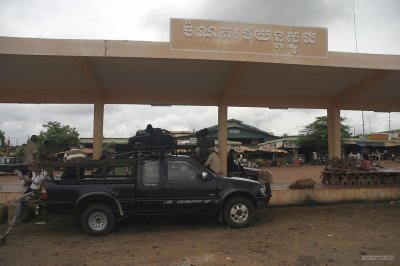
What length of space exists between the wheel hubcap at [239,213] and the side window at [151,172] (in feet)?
5.80

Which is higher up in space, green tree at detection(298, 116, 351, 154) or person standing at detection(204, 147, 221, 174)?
green tree at detection(298, 116, 351, 154)

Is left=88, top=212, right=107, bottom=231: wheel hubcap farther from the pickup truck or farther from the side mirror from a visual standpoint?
the side mirror

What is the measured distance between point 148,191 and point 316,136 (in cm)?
4132

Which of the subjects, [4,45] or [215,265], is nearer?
[215,265]

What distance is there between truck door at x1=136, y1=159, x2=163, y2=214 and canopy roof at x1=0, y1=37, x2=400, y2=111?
306 cm

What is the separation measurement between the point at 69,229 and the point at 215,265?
4.26m

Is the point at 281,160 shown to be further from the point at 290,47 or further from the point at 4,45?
the point at 4,45

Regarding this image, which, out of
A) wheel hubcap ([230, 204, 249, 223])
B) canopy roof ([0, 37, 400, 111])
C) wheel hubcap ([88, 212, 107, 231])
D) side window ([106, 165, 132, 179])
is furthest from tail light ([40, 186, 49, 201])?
wheel hubcap ([230, 204, 249, 223])

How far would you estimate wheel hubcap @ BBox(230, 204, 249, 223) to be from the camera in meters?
8.27

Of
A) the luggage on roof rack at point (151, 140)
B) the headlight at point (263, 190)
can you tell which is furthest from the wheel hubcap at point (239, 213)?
the luggage on roof rack at point (151, 140)

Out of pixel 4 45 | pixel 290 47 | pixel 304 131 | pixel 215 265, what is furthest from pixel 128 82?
pixel 304 131

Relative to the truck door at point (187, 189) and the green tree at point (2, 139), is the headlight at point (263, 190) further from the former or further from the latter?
the green tree at point (2, 139)

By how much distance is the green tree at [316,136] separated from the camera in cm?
4622

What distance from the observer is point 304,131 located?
48688 mm
